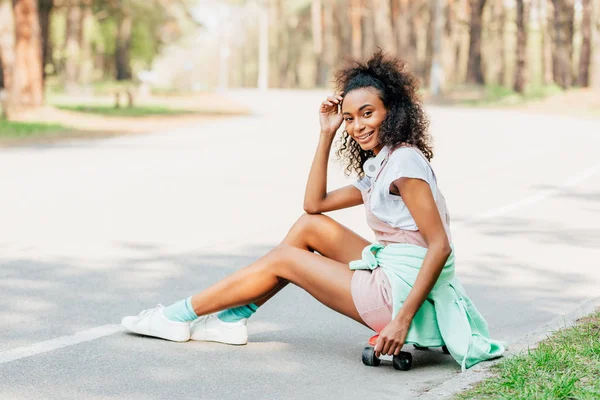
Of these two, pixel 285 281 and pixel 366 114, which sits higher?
pixel 366 114

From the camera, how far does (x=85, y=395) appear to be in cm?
486

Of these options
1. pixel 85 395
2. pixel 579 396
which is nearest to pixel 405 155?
pixel 579 396

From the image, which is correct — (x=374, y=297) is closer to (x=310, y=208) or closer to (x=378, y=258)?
(x=378, y=258)

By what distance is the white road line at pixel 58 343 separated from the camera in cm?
554

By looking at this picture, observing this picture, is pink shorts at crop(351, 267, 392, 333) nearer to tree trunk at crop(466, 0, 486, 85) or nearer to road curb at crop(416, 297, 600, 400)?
road curb at crop(416, 297, 600, 400)

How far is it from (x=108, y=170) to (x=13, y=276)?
321 inches

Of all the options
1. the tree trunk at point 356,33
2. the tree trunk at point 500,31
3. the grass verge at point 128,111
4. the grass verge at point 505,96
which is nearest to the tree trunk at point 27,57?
the grass verge at point 128,111

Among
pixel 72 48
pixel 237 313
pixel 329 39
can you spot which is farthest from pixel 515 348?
pixel 329 39

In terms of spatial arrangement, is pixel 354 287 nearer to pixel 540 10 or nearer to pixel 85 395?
pixel 85 395

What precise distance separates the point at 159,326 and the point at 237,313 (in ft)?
1.39

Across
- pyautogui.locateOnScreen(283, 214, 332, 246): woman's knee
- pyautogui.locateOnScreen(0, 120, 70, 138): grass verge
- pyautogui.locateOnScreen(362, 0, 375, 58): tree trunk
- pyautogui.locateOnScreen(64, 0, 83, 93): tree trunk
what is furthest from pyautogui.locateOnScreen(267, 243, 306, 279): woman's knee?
pyautogui.locateOnScreen(362, 0, 375, 58): tree trunk

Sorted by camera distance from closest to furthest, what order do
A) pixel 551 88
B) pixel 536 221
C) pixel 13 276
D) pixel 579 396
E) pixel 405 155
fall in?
pixel 579 396, pixel 405 155, pixel 13 276, pixel 536 221, pixel 551 88

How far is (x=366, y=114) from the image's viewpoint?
5.52m

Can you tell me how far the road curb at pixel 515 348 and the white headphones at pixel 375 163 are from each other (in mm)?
1071
